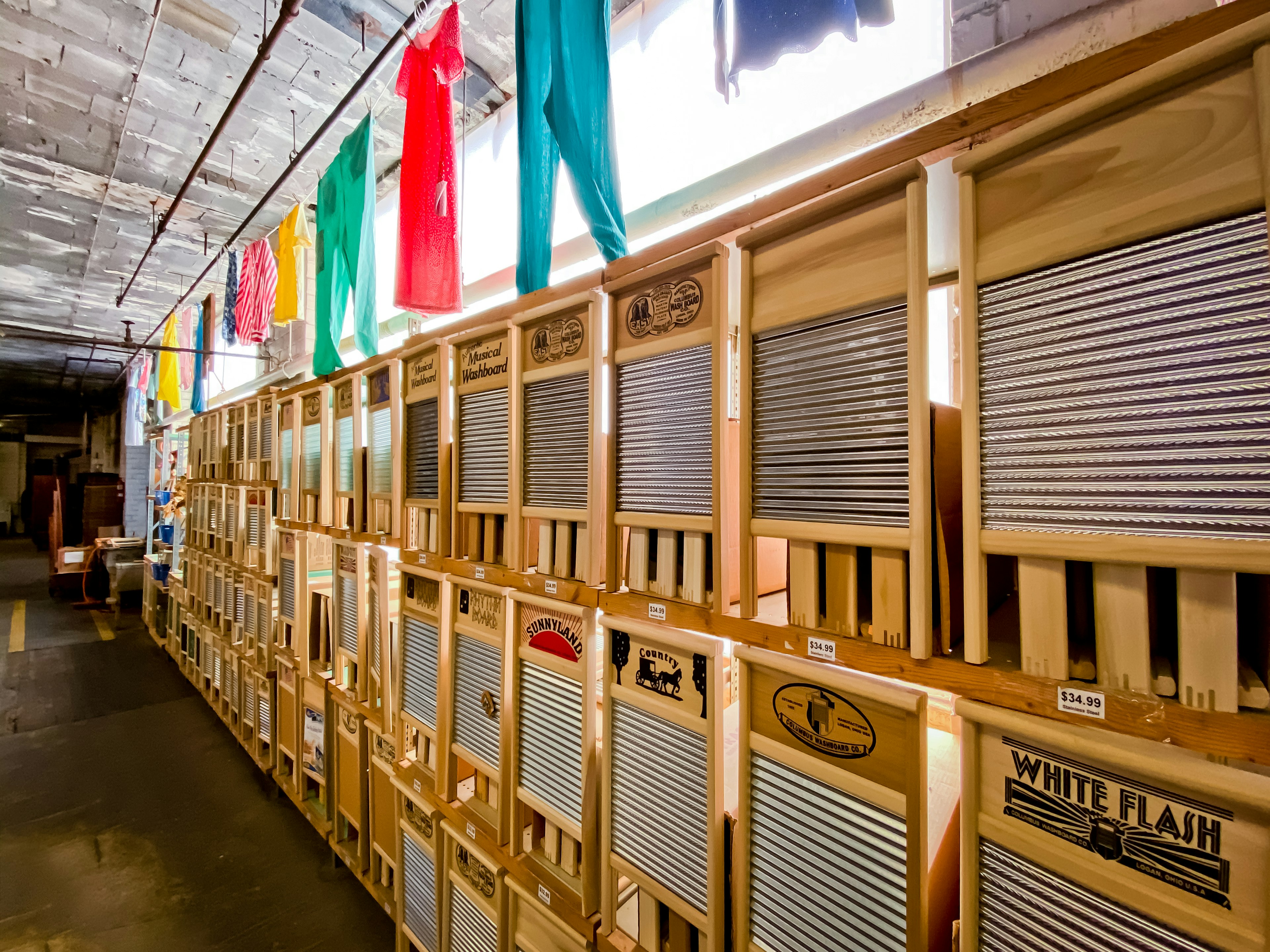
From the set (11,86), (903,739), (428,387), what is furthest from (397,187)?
(903,739)

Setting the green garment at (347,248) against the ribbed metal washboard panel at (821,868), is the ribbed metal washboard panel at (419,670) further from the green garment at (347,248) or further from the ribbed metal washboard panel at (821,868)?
the green garment at (347,248)

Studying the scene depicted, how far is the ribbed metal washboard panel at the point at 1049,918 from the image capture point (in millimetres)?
869

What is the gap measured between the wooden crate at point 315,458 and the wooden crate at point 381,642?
2.34 feet

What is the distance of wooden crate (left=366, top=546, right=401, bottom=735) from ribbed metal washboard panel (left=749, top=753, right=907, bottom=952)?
6.94ft

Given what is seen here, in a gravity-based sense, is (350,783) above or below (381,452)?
below

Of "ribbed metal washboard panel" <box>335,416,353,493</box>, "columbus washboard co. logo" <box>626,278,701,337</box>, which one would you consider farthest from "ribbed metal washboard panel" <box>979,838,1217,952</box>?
"ribbed metal washboard panel" <box>335,416,353,493</box>

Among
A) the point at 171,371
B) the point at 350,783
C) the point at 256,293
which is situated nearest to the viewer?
the point at 350,783

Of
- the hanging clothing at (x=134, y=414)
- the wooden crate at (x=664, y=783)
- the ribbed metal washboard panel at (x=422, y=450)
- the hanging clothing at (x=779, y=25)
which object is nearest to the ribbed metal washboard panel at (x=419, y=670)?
the ribbed metal washboard panel at (x=422, y=450)

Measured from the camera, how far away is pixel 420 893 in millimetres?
2709

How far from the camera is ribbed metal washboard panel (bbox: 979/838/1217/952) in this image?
869 millimetres

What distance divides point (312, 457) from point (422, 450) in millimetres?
1696

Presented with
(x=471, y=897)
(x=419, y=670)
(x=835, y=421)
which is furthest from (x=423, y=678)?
(x=835, y=421)

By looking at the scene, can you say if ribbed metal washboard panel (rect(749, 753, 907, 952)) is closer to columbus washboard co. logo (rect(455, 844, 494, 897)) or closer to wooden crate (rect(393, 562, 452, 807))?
columbus washboard co. logo (rect(455, 844, 494, 897))

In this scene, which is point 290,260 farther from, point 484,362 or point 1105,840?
point 1105,840
